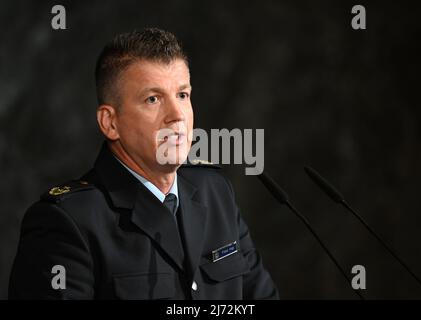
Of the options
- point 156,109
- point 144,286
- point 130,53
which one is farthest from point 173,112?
point 144,286

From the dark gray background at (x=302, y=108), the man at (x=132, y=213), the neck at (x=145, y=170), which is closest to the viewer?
the man at (x=132, y=213)

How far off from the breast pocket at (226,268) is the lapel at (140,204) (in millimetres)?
86

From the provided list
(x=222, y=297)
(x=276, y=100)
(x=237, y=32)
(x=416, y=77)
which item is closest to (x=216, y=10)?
(x=237, y=32)

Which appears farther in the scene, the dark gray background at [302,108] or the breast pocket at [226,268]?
the dark gray background at [302,108]

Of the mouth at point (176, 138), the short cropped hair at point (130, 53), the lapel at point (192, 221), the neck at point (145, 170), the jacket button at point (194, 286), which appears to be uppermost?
the short cropped hair at point (130, 53)

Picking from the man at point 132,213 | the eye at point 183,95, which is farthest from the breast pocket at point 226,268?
the eye at point 183,95

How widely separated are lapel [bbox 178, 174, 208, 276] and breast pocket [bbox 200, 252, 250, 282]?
0.14 ft

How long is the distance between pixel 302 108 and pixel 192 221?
0.94m

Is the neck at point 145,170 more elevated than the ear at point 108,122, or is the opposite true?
the ear at point 108,122

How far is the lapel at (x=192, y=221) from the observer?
5.31 ft

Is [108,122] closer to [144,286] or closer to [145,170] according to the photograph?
[145,170]

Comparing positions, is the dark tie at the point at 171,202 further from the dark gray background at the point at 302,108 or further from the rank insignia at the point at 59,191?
the dark gray background at the point at 302,108

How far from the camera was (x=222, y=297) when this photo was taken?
167 cm

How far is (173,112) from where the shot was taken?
4.87 feet
